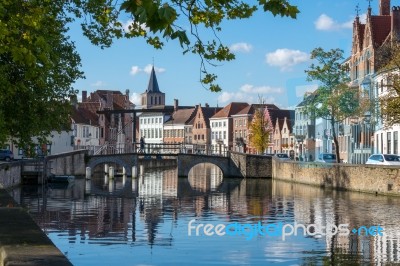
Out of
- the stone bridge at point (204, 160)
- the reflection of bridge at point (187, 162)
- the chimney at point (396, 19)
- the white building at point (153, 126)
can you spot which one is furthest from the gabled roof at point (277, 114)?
the chimney at point (396, 19)

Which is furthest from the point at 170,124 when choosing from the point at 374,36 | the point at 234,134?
the point at 374,36

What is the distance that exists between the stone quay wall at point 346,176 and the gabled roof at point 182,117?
301 ft

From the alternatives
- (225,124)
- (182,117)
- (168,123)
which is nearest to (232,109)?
(225,124)

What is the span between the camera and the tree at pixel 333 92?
52.0 meters

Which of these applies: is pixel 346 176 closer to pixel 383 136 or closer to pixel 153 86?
pixel 383 136

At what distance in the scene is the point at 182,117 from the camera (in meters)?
158

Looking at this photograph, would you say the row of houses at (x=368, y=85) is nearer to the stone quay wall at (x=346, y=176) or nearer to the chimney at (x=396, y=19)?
the chimney at (x=396, y=19)

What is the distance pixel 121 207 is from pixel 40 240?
25056mm

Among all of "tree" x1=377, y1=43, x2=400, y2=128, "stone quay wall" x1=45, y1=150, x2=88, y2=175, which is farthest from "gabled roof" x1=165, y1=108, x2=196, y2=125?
"tree" x1=377, y1=43, x2=400, y2=128

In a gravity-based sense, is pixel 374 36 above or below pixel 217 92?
above

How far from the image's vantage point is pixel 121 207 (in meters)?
34.8

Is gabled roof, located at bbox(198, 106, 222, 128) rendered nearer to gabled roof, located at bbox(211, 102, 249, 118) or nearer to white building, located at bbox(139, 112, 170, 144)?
gabled roof, located at bbox(211, 102, 249, 118)

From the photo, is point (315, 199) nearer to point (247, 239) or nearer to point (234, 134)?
point (247, 239)

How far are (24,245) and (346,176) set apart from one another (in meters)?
38.9
